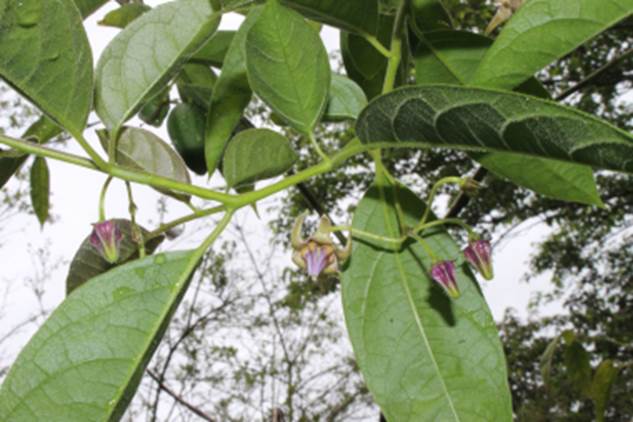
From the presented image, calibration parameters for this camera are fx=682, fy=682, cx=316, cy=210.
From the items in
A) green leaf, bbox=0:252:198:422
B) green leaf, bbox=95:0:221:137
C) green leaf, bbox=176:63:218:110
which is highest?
green leaf, bbox=176:63:218:110

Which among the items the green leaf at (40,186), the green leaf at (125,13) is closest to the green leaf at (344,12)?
the green leaf at (125,13)

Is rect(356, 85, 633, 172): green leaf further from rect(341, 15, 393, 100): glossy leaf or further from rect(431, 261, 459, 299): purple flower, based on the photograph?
rect(341, 15, 393, 100): glossy leaf

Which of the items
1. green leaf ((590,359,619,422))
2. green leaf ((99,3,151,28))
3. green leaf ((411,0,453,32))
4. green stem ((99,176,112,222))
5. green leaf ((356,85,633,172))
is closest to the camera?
green leaf ((356,85,633,172))

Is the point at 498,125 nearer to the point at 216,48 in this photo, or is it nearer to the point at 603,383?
the point at 216,48

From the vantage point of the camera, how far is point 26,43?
396 mm

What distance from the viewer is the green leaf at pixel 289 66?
0.42 metres

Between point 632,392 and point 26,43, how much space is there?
596cm

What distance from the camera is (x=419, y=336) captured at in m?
0.54

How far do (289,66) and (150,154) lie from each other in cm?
21

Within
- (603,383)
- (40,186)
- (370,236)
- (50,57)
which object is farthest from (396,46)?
(603,383)

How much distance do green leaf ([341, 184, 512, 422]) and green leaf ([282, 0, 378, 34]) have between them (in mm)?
138

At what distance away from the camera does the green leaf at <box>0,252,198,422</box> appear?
1.35 ft

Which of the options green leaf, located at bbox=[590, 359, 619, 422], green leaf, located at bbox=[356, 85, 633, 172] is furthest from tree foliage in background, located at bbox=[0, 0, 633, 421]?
green leaf, located at bbox=[590, 359, 619, 422]

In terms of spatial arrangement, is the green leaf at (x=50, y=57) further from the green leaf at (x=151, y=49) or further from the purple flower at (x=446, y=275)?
the purple flower at (x=446, y=275)
